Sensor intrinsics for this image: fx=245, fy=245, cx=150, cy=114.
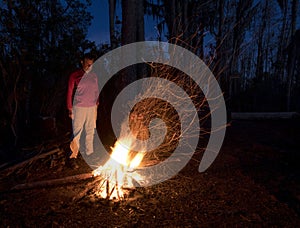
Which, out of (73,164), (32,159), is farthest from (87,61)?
(32,159)

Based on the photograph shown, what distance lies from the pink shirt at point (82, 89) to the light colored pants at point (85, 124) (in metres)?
0.11

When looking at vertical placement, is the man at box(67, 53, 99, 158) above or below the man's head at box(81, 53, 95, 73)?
below

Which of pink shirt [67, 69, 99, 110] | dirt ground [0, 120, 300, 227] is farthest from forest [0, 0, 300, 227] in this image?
pink shirt [67, 69, 99, 110]

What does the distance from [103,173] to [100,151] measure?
144 centimetres

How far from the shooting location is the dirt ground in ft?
9.15

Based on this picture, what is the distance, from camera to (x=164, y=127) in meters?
4.46

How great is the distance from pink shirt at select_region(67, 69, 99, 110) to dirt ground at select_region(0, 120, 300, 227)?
1.15m

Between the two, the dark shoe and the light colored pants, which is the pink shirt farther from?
the dark shoe

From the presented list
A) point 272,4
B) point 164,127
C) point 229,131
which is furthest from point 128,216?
point 272,4

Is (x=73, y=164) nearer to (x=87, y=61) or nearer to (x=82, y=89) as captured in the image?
(x=82, y=89)

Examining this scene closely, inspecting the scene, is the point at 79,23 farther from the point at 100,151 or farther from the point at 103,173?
the point at 103,173

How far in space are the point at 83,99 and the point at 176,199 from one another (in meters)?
2.45

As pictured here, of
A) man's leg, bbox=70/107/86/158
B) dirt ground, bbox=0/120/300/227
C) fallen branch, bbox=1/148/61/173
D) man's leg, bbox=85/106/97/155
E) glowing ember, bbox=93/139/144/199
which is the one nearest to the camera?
dirt ground, bbox=0/120/300/227

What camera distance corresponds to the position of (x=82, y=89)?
4480 mm
